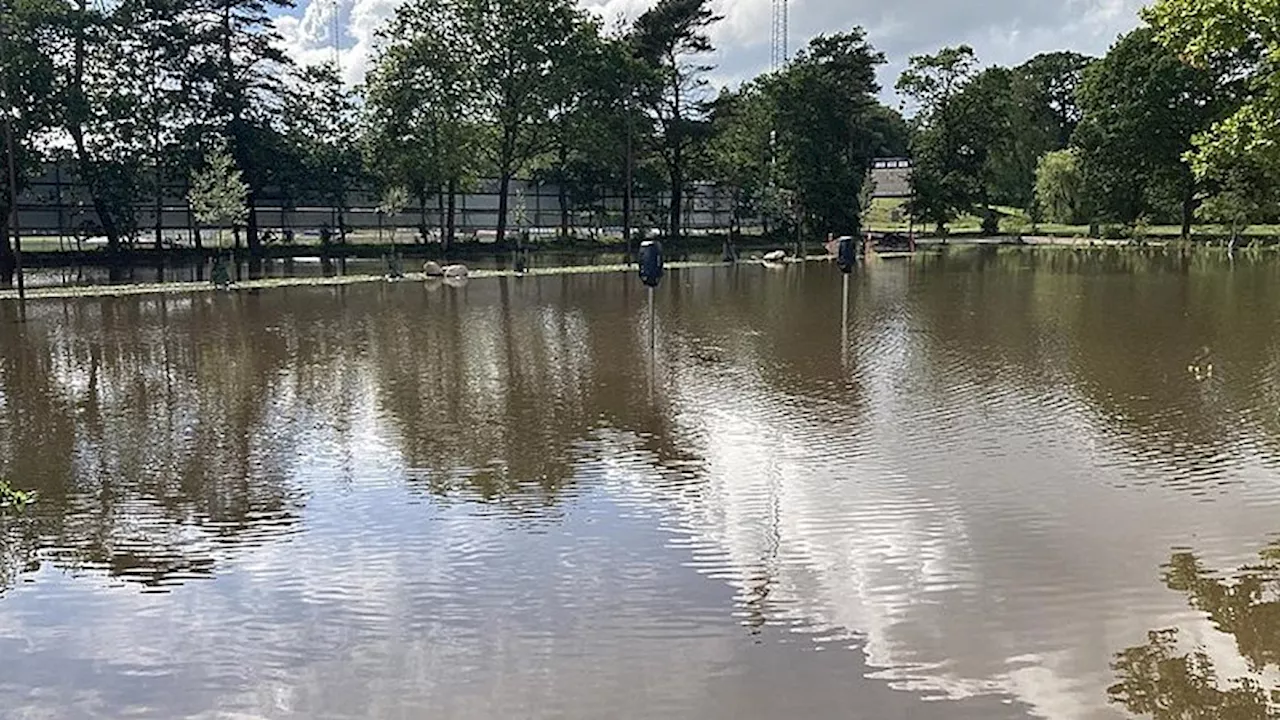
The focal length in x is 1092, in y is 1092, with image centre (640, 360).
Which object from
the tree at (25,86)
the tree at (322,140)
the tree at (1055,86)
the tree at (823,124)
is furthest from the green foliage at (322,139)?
the tree at (1055,86)

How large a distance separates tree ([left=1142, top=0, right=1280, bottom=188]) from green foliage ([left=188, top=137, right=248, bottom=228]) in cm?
2948

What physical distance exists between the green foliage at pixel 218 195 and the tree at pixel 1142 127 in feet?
134

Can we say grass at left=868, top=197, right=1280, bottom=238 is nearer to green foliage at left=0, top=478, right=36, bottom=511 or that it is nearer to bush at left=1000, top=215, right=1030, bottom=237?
bush at left=1000, top=215, right=1030, bottom=237

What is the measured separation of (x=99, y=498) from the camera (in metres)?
8.48

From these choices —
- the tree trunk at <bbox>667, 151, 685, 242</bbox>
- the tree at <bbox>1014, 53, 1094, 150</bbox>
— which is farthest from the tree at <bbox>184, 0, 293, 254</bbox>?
the tree at <bbox>1014, 53, 1094, 150</bbox>

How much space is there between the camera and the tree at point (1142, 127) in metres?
51.9

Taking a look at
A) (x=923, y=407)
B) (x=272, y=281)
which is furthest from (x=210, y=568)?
(x=272, y=281)

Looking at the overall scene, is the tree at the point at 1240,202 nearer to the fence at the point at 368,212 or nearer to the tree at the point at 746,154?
the tree at the point at 746,154

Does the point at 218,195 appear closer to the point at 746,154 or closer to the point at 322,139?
the point at 322,139

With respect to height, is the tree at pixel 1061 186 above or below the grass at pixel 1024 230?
above

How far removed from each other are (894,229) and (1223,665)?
6376cm

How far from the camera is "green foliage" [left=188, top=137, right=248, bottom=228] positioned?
34.8 m

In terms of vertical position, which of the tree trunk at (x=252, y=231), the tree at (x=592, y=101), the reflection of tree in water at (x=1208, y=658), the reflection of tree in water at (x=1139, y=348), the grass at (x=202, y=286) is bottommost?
the reflection of tree in water at (x=1208, y=658)

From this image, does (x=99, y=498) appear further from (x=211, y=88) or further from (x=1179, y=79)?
(x=1179, y=79)
